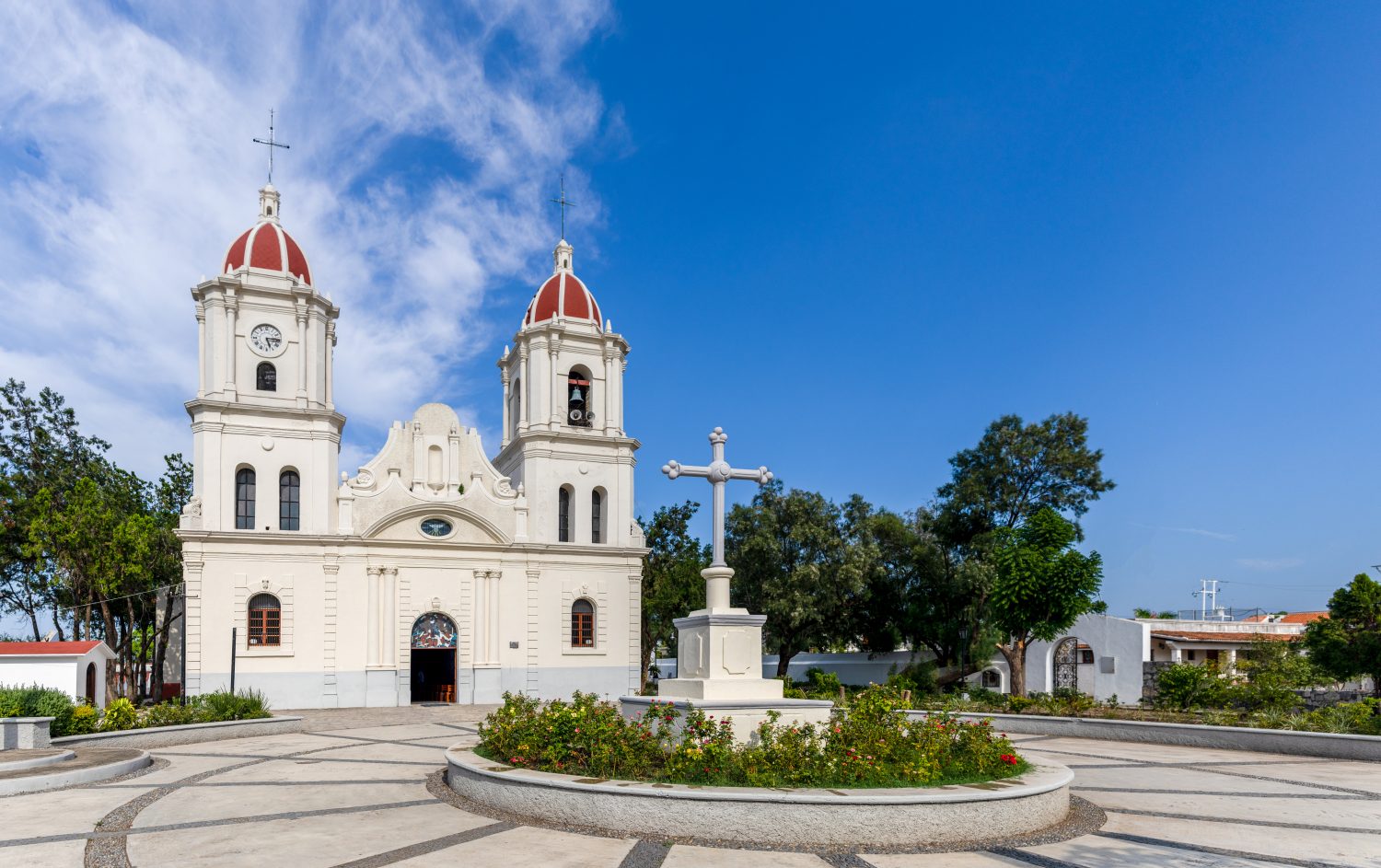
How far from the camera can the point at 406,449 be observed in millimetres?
36250

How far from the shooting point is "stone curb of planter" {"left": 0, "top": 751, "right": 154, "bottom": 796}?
1394cm

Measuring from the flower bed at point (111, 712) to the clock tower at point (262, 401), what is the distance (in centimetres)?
1021

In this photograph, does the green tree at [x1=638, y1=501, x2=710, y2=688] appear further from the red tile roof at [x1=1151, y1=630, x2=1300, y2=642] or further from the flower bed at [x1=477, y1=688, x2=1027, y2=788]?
the flower bed at [x1=477, y1=688, x2=1027, y2=788]

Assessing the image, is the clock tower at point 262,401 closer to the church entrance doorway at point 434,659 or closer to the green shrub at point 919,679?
the church entrance doorway at point 434,659

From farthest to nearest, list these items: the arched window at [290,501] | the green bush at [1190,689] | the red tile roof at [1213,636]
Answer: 1. the red tile roof at [1213,636]
2. the arched window at [290,501]
3. the green bush at [1190,689]

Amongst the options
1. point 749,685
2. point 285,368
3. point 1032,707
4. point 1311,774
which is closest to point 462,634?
point 285,368

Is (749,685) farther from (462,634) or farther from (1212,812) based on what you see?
(462,634)

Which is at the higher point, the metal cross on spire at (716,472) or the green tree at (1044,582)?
the metal cross on spire at (716,472)

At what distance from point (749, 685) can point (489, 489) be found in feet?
80.7

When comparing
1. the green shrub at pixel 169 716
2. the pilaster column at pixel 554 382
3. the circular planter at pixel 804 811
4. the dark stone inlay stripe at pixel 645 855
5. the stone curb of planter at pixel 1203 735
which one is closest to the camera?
the dark stone inlay stripe at pixel 645 855

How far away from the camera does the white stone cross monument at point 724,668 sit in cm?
1299

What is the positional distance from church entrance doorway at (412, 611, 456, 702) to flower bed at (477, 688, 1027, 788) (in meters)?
22.3

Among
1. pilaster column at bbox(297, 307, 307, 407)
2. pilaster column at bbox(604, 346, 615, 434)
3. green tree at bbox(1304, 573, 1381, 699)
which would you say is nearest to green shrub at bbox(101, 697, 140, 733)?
pilaster column at bbox(297, 307, 307, 407)

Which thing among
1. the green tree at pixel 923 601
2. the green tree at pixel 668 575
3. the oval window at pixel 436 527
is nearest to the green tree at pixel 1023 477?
the green tree at pixel 923 601
